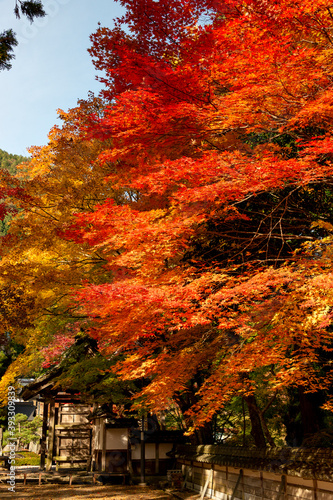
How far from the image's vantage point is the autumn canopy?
8648 millimetres

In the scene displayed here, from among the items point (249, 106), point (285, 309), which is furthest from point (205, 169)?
point (285, 309)

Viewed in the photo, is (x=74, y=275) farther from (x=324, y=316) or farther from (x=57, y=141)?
(x=324, y=316)

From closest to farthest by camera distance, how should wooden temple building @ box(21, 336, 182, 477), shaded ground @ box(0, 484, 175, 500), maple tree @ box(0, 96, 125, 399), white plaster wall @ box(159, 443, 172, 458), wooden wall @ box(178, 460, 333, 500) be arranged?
wooden wall @ box(178, 460, 333, 500) < shaded ground @ box(0, 484, 175, 500) < maple tree @ box(0, 96, 125, 399) < wooden temple building @ box(21, 336, 182, 477) < white plaster wall @ box(159, 443, 172, 458)

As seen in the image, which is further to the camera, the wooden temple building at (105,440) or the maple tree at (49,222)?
the wooden temple building at (105,440)

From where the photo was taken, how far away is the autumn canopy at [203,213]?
8.65 m

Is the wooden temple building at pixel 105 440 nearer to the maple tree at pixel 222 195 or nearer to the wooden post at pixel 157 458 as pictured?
the wooden post at pixel 157 458

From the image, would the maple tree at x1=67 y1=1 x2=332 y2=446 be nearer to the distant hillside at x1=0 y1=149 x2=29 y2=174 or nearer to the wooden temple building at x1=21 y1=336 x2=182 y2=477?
the wooden temple building at x1=21 y1=336 x2=182 y2=477

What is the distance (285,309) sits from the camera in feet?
27.6

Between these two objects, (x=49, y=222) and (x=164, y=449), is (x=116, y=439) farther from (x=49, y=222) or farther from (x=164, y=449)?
(x=49, y=222)

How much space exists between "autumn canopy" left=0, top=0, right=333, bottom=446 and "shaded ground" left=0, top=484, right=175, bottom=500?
3.04 m

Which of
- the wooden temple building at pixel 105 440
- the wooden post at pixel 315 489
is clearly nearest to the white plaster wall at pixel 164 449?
the wooden temple building at pixel 105 440

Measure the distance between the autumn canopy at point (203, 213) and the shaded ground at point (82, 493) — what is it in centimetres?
304

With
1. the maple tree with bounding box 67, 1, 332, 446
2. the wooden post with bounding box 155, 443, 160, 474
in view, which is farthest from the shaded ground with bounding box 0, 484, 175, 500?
the maple tree with bounding box 67, 1, 332, 446

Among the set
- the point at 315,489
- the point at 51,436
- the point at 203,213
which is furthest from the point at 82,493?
the point at 203,213
